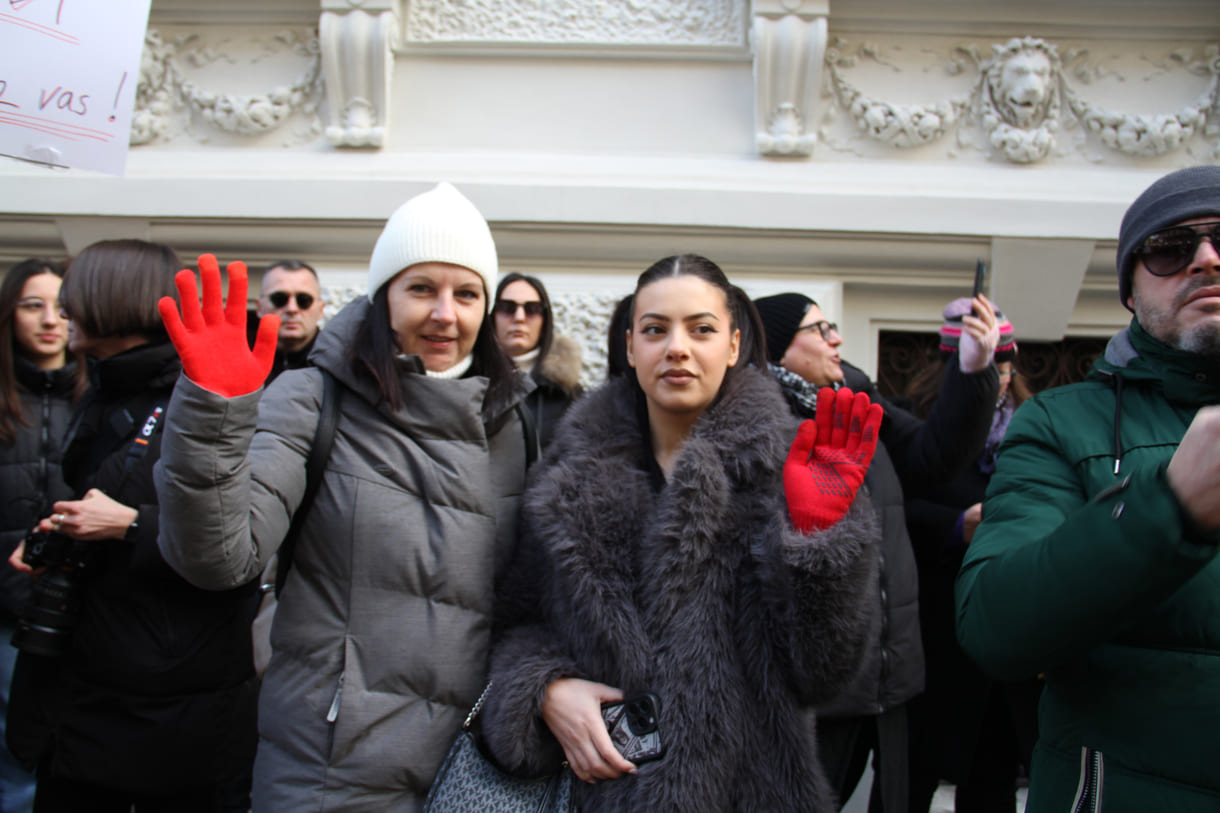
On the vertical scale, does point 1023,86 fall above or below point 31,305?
above

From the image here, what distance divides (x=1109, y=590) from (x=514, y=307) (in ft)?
6.88

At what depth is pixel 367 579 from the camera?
1.53 metres

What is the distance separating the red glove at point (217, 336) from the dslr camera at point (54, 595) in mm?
895

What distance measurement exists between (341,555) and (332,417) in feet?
0.79

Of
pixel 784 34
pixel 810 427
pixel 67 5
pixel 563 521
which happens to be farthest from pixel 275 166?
pixel 810 427

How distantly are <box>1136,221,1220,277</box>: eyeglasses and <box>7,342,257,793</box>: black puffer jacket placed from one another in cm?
179

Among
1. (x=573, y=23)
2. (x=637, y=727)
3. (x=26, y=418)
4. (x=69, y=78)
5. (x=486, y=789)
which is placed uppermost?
(x=573, y=23)

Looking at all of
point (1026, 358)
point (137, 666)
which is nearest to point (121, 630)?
point (137, 666)

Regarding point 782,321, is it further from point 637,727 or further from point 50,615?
point 50,615

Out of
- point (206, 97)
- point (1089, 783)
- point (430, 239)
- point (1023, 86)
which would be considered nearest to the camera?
point (1089, 783)

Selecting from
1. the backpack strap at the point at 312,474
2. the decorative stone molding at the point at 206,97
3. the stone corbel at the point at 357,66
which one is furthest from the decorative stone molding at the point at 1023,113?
the backpack strap at the point at 312,474

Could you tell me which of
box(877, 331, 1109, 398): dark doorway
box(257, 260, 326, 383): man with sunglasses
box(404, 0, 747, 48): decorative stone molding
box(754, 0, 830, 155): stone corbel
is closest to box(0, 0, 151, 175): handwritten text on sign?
box(257, 260, 326, 383): man with sunglasses

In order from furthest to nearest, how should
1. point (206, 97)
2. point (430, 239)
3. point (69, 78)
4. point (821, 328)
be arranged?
point (206, 97) < point (821, 328) < point (69, 78) < point (430, 239)

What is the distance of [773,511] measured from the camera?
146 cm
